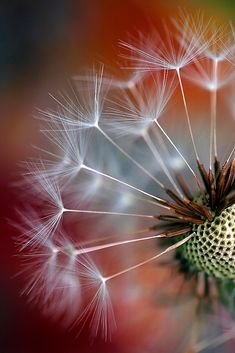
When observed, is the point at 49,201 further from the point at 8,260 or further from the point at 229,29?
the point at 229,29

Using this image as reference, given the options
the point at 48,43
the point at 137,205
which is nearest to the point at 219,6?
the point at 48,43

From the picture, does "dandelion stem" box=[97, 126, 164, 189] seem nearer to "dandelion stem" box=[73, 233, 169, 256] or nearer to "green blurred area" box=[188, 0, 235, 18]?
"dandelion stem" box=[73, 233, 169, 256]

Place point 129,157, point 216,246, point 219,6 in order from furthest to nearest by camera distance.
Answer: point 219,6
point 129,157
point 216,246

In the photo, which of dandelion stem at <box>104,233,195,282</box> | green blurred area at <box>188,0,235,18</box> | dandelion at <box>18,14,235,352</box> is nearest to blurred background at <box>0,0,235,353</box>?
green blurred area at <box>188,0,235,18</box>

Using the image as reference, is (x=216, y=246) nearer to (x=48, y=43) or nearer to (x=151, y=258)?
(x=151, y=258)

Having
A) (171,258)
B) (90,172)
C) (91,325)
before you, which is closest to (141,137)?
(90,172)

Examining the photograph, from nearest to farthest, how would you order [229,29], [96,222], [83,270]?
[83,270] < [96,222] < [229,29]

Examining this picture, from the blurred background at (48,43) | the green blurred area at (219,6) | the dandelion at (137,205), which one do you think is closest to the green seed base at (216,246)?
the dandelion at (137,205)

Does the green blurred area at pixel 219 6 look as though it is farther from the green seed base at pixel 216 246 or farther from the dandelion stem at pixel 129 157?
the green seed base at pixel 216 246
